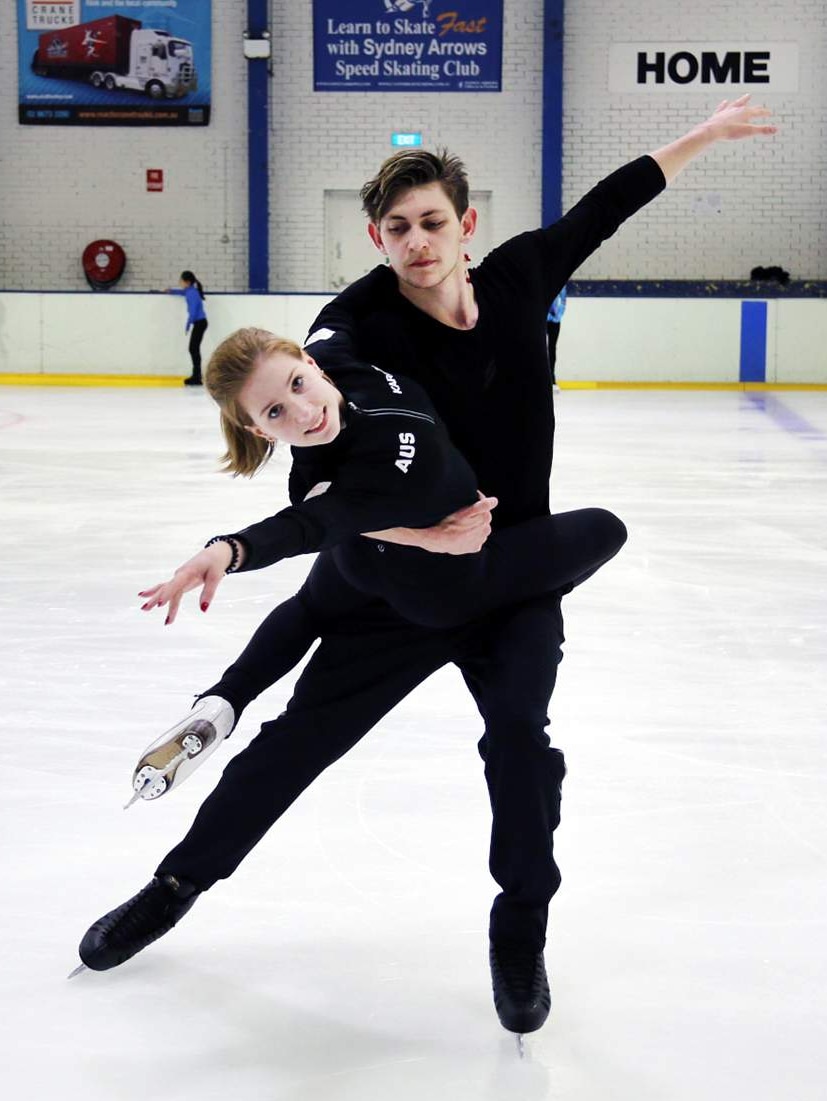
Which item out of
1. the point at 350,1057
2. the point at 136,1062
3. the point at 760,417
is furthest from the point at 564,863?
the point at 760,417

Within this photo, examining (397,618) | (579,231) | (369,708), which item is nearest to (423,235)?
(579,231)

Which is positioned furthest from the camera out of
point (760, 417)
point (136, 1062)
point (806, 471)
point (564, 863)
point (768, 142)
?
point (768, 142)

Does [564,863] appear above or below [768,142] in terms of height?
below

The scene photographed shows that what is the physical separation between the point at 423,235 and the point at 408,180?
0.09m

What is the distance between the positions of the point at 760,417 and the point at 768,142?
649cm

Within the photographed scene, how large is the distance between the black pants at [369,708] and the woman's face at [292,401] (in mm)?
384

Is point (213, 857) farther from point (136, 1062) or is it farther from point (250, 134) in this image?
point (250, 134)

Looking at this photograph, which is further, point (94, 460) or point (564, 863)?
point (94, 460)

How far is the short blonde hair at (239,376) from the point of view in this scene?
209 cm

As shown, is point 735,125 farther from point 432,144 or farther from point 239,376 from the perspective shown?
point 432,144

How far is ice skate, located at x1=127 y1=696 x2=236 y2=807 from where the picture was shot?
2.26 m

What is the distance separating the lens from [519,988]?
2.12 m

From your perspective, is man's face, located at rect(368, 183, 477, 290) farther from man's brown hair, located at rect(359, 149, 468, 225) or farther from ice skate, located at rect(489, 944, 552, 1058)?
ice skate, located at rect(489, 944, 552, 1058)

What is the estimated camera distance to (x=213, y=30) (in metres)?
17.9
